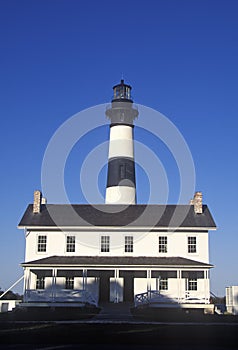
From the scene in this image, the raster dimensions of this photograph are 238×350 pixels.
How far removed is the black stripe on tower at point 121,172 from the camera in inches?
1628

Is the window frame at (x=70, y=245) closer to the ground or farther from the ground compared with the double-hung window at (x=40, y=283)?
farther from the ground

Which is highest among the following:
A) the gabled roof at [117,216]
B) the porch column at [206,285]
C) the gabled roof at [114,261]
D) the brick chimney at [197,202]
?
the brick chimney at [197,202]

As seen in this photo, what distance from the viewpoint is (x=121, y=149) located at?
42562 mm

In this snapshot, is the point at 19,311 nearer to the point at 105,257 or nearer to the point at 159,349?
the point at 105,257

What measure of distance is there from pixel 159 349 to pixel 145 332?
142 inches

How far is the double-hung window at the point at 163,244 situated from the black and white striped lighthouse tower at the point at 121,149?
5621 millimetres

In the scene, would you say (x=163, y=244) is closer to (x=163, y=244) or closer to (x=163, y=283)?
(x=163, y=244)

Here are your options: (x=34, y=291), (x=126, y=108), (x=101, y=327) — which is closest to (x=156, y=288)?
(x=34, y=291)

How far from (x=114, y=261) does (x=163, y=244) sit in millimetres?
3817

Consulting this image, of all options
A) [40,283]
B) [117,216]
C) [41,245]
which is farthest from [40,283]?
[117,216]

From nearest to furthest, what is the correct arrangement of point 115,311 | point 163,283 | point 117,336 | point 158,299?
1. point 117,336
2. point 115,311
3. point 158,299
4. point 163,283

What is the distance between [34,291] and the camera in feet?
107

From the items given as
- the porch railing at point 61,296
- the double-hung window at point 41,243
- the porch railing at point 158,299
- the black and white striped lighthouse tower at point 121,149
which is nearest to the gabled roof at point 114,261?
the double-hung window at point 41,243

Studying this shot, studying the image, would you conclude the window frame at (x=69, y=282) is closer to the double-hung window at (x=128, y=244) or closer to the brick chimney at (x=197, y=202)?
the double-hung window at (x=128, y=244)
